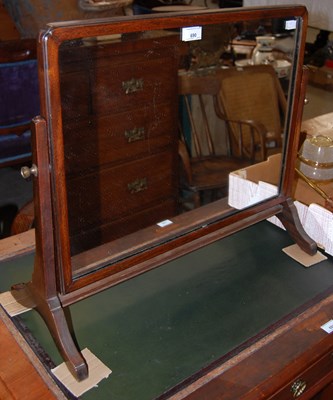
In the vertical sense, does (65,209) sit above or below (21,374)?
above

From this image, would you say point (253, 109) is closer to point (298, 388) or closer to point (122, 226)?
point (122, 226)

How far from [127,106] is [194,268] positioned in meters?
0.36

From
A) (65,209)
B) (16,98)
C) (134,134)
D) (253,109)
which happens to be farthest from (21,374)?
(16,98)

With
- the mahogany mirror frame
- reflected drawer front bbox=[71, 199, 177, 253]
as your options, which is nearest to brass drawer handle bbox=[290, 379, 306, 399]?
the mahogany mirror frame

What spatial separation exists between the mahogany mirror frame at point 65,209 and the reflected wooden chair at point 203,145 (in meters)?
0.27

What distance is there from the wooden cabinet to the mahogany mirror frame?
36 mm

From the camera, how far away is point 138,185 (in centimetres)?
128

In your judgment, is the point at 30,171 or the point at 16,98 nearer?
the point at 30,171

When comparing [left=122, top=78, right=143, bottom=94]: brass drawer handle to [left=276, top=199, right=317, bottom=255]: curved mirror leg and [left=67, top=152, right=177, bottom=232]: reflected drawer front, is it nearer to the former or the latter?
[left=67, top=152, right=177, bottom=232]: reflected drawer front

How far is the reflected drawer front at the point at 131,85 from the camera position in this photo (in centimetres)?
100

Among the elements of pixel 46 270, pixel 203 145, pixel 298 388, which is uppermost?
pixel 46 270

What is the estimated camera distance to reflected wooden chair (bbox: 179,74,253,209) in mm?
1377

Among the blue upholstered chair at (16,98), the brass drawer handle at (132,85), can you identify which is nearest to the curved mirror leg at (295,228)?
the brass drawer handle at (132,85)

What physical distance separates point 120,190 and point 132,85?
0.78 feet
